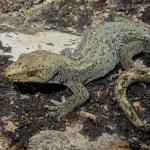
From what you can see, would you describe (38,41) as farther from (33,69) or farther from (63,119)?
(63,119)

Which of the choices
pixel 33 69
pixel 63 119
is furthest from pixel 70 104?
pixel 33 69

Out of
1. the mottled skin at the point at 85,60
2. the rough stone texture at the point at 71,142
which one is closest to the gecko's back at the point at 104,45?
the mottled skin at the point at 85,60

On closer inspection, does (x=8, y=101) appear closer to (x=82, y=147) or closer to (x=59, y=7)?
(x=82, y=147)

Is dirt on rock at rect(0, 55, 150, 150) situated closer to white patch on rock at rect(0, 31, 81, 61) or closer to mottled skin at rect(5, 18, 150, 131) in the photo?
mottled skin at rect(5, 18, 150, 131)

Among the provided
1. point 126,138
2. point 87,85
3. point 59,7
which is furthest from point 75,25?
point 126,138

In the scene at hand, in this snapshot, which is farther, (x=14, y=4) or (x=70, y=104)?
(x=14, y=4)

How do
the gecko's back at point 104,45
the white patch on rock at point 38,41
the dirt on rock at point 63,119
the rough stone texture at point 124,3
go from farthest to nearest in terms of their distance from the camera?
the rough stone texture at point 124,3, the white patch on rock at point 38,41, the gecko's back at point 104,45, the dirt on rock at point 63,119

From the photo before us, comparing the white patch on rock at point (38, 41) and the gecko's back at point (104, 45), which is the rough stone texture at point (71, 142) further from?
the white patch on rock at point (38, 41)

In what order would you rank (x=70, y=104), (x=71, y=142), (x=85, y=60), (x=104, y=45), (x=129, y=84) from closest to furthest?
(x=71, y=142), (x=70, y=104), (x=129, y=84), (x=85, y=60), (x=104, y=45)
